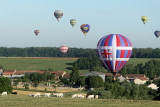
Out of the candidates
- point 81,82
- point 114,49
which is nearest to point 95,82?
point 81,82

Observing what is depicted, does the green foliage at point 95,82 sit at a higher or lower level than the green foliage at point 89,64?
lower

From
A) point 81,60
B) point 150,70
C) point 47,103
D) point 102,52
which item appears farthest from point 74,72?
point 47,103

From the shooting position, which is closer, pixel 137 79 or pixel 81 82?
pixel 81 82

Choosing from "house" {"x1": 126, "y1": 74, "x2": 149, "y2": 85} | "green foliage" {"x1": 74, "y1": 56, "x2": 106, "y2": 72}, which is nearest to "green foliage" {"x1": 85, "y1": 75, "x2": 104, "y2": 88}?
"house" {"x1": 126, "y1": 74, "x2": 149, "y2": 85}

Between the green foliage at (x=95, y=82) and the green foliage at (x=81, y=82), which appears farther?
the green foliage at (x=81, y=82)

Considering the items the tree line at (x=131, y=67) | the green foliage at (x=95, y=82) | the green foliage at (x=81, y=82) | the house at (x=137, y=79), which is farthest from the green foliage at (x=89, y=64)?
the green foliage at (x=95, y=82)

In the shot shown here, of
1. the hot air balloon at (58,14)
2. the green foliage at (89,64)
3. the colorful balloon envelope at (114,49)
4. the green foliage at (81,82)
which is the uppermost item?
the hot air balloon at (58,14)

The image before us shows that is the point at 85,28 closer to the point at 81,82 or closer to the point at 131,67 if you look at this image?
the point at 81,82

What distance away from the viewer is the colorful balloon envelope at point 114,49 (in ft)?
205

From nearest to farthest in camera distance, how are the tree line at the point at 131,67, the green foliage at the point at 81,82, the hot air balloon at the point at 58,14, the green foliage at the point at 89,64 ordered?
1. the green foliage at the point at 81,82
2. the hot air balloon at the point at 58,14
3. the tree line at the point at 131,67
4. the green foliage at the point at 89,64

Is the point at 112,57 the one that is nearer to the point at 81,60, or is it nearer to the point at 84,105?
the point at 84,105

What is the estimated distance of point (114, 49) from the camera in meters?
62.7

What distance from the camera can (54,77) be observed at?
14088cm

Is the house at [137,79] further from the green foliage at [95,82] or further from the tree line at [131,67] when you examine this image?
the green foliage at [95,82]
